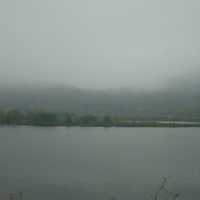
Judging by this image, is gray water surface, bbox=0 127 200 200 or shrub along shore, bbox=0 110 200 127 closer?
gray water surface, bbox=0 127 200 200

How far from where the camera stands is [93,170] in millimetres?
15367

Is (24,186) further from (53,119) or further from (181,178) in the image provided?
(53,119)

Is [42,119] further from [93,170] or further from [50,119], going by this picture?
[93,170]

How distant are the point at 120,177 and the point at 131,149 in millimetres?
10287

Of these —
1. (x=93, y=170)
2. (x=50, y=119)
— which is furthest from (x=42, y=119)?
(x=93, y=170)

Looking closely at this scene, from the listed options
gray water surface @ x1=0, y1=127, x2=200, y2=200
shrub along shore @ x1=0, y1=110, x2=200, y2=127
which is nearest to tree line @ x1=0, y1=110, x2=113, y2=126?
shrub along shore @ x1=0, y1=110, x2=200, y2=127

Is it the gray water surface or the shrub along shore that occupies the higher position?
the shrub along shore

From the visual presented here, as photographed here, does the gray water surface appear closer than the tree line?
Yes

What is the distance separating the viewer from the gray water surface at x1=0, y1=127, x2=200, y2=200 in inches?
440

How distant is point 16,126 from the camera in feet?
128

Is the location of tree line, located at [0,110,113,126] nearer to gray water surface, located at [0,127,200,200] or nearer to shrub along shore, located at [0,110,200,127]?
shrub along shore, located at [0,110,200,127]

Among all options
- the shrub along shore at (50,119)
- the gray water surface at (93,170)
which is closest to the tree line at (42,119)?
the shrub along shore at (50,119)

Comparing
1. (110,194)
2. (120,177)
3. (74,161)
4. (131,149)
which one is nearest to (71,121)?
(131,149)

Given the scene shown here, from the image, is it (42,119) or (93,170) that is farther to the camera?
(42,119)
